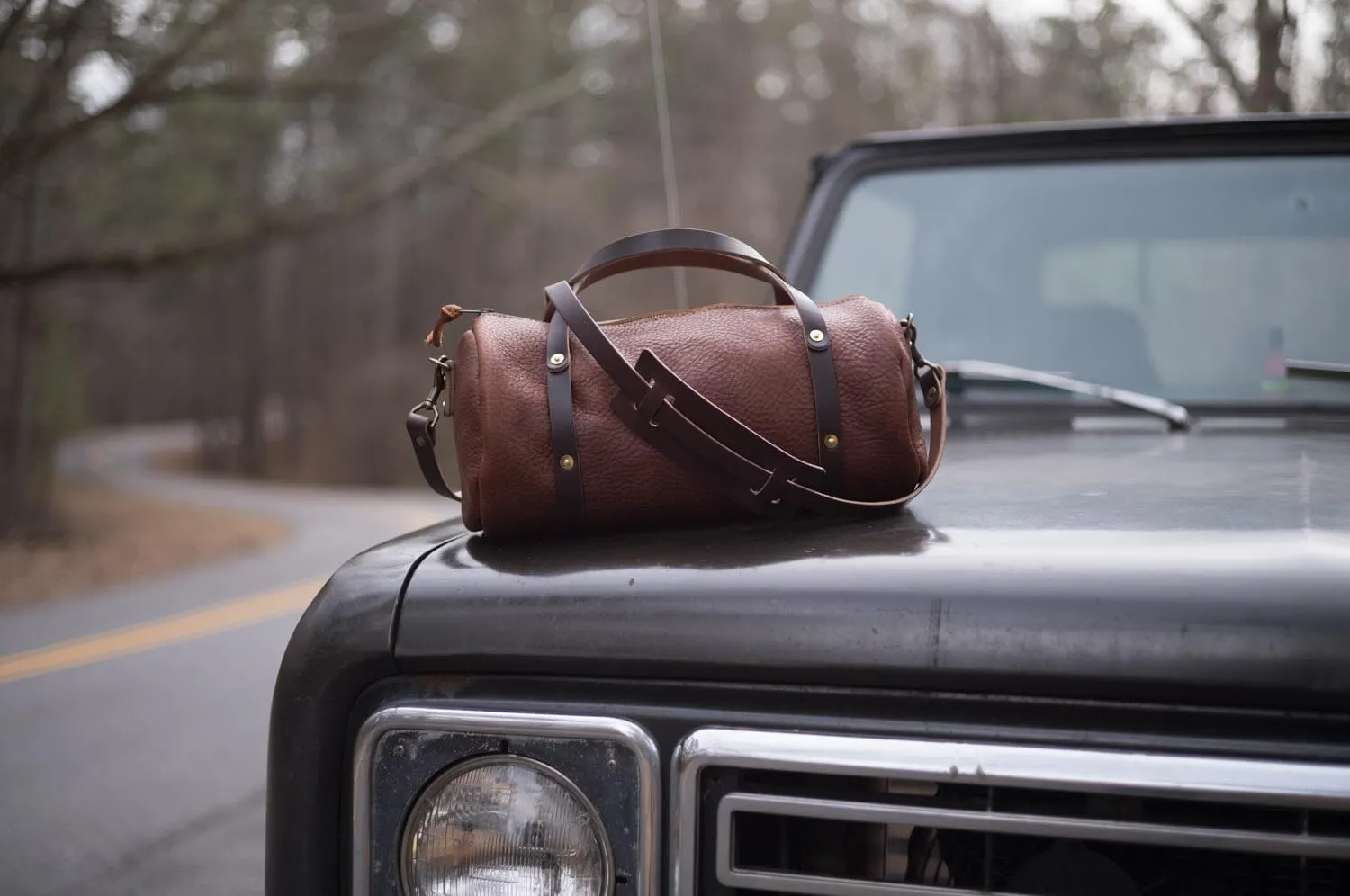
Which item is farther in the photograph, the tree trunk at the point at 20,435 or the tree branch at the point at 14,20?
the tree trunk at the point at 20,435

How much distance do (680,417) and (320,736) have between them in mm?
525

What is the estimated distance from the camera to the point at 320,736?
4.42ft

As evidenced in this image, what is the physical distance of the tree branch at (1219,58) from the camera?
18.0 feet

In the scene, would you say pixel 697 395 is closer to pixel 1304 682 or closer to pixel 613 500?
pixel 613 500

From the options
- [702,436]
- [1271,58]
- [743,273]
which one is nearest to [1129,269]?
[743,273]

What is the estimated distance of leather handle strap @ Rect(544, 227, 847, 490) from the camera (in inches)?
60.3

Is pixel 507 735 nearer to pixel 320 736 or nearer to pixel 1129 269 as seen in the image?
pixel 320 736

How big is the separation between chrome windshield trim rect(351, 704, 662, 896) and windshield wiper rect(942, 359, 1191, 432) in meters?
1.33

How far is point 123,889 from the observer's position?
3.48m

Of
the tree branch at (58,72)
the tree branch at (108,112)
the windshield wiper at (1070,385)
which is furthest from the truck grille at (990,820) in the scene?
the tree branch at (108,112)

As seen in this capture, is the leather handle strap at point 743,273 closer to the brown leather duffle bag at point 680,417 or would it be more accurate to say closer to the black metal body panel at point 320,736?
the brown leather duffle bag at point 680,417

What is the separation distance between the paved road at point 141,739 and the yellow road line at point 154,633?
0.06 ft

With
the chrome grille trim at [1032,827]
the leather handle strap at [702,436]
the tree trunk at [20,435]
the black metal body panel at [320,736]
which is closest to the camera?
the chrome grille trim at [1032,827]

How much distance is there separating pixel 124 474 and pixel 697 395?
122 feet
